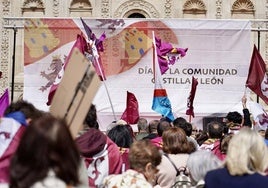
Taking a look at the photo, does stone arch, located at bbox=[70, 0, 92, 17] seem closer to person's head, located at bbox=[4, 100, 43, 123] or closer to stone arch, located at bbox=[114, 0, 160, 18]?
stone arch, located at bbox=[114, 0, 160, 18]

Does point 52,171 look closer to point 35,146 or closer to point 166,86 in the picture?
point 35,146

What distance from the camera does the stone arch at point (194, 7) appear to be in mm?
23672

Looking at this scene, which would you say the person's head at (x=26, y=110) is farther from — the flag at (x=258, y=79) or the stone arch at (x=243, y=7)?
the stone arch at (x=243, y=7)

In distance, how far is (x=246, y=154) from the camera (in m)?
3.82

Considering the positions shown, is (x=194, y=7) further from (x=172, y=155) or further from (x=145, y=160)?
(x=145, y=160)

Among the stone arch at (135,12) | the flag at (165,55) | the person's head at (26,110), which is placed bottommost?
the person's head at (26,110)

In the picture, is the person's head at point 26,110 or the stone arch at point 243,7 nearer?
the person's head at point 26,110

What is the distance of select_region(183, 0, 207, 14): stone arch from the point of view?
932 inches

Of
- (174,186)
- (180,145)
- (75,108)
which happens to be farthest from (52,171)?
(180,145)

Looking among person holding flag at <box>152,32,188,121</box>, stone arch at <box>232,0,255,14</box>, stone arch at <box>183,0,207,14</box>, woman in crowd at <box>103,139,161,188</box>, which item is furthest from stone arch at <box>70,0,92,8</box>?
woman in crowd at <box>103,139,161,188</box>

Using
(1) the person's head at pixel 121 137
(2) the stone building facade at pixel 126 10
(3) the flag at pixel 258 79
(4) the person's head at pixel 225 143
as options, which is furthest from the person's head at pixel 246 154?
(2) the stone building facade at pixel 126 10

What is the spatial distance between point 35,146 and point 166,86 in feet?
42.0

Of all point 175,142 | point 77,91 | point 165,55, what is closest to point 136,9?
point 165,55

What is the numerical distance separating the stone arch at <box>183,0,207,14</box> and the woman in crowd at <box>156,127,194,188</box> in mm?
18145
